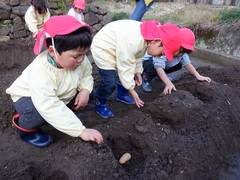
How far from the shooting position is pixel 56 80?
197cm

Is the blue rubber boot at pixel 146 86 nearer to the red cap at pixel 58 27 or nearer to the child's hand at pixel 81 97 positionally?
the child's hand at pixel 81 97

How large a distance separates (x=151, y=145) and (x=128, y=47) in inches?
35.9

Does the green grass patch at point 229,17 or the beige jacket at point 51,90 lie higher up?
the beige jacket at point 51,90

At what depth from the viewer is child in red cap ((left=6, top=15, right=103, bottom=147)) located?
176cm

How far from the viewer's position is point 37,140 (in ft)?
7.25

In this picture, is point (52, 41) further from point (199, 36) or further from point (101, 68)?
point (199, 36)

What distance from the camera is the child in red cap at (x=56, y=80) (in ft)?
5.76

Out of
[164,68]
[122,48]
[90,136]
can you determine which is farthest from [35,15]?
[90,136]

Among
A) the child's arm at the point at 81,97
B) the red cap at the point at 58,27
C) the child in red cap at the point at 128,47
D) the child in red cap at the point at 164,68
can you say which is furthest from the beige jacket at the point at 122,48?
the red cap at the point at 58,27

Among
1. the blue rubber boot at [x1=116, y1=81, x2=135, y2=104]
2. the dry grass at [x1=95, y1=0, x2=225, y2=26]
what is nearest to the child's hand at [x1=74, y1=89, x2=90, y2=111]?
the blue rubber boot at [x1=116, y1=81, x2=135, y2=104]

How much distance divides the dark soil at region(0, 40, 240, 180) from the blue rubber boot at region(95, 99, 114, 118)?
68mm

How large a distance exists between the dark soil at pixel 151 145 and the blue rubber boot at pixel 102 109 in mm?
68

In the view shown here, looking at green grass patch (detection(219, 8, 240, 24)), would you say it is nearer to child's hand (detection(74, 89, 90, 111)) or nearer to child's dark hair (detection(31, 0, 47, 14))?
child's dark hair (detection(31, 0, 47, 14))

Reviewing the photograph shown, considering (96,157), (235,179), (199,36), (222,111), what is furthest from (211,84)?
(199,36)
